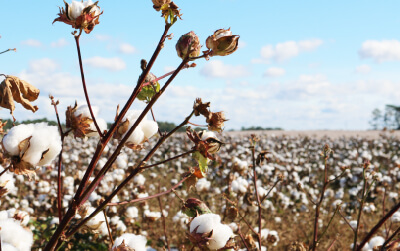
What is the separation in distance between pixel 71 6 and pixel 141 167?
0.42m

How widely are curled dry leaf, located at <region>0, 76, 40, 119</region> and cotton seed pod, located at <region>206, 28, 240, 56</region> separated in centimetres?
42

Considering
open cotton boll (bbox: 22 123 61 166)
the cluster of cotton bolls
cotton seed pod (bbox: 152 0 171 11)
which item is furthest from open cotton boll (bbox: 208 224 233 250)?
cotton seed pod (bbox: 152 0 171 11)

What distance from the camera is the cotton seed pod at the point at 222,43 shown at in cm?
87

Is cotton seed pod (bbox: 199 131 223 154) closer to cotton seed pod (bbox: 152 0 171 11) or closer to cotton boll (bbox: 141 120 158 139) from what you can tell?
cotton boll (bbox: 141 120 158 139)

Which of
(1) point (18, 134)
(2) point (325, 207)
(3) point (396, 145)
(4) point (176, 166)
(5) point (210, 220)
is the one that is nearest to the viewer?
(1) point (18, 134)

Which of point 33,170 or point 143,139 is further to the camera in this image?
point 143,139

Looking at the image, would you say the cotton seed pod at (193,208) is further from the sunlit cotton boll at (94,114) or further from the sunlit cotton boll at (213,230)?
the sunlit cotton boll at (94,114)

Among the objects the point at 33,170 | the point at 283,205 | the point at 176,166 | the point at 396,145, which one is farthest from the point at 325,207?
the point at 33,170

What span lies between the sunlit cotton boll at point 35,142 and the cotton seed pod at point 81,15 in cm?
27

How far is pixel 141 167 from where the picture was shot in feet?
2.83

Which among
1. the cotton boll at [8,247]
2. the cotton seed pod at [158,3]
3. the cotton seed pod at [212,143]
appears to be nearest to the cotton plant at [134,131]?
the cotton seed pod at [212,143]

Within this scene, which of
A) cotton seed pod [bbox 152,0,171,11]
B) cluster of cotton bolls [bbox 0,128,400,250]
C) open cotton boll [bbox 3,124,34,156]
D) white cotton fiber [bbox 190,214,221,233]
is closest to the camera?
open cotton boll [bbox 3,124,34,156]

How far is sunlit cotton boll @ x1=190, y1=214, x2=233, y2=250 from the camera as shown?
959 millimetres

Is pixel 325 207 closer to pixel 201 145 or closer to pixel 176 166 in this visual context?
pixel 176 166
